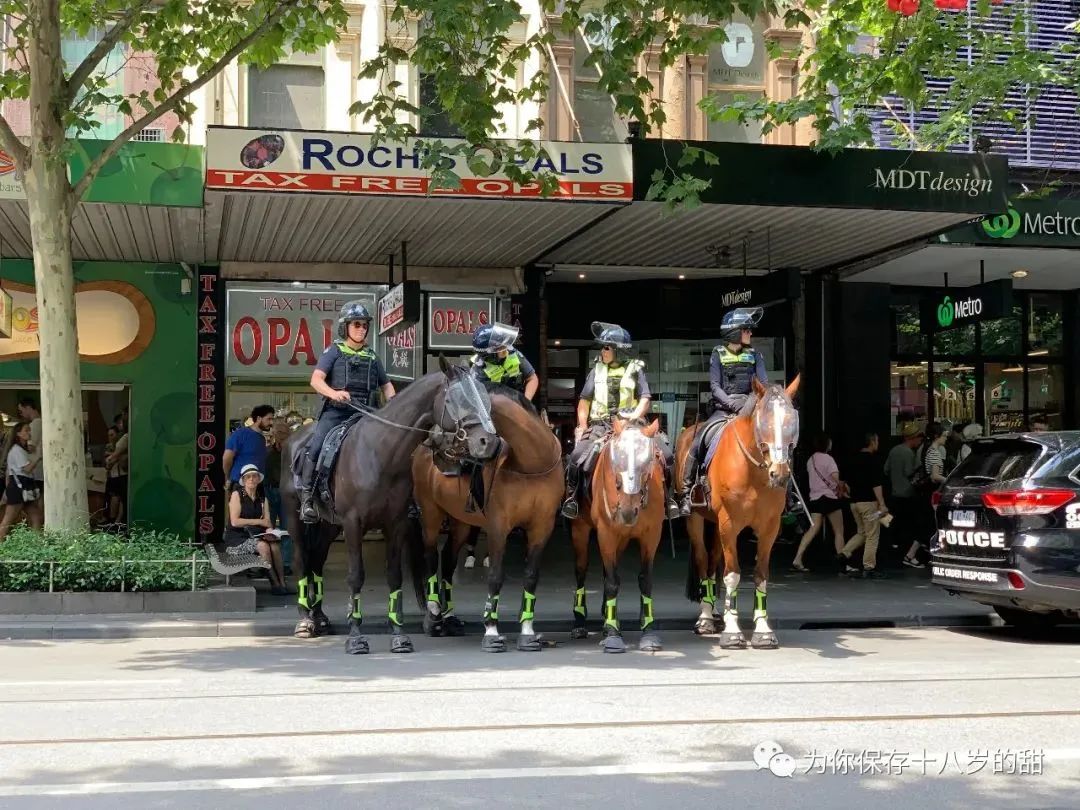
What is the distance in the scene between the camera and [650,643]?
10.6 m

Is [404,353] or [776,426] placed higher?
[404,353]

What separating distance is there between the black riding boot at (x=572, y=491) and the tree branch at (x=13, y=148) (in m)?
6.60

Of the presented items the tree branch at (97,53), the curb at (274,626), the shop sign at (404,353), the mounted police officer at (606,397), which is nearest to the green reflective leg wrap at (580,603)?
the curb at (274,626)

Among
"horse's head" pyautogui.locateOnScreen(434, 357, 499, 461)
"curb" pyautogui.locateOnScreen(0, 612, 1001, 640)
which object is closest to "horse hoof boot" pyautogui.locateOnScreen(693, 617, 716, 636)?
"curb" pyautogui.locateOnScreen(0, 612, 1001, 640)

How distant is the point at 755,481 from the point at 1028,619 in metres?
4.01

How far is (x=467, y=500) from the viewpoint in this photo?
1089 centimetres

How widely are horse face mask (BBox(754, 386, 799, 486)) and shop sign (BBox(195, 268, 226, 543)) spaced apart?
10.6m

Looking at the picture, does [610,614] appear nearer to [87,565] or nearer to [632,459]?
[632,459]

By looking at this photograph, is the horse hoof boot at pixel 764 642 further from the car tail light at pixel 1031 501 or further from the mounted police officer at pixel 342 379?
the mounted police officer at pixel 342 379

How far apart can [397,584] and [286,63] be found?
11264 mm

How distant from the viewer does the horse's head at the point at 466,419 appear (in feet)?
31.7

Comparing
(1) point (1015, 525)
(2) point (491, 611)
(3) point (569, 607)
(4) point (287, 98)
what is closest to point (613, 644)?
(2) point (491, 611)

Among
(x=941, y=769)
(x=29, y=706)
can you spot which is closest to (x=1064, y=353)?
(x=941, y=769)

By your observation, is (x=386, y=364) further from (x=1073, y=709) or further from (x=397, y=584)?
(x=1073, y=709)
